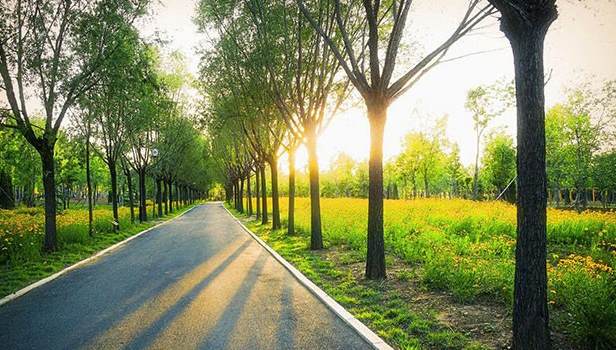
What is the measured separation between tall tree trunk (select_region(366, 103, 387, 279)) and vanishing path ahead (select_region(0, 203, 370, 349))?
1.87 m

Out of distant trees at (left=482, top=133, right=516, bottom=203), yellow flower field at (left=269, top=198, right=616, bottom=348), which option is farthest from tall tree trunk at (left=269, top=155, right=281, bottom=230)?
distant trees at (left=482, top=133, right=516, bottom=203)

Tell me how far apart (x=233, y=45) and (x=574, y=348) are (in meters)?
16.8

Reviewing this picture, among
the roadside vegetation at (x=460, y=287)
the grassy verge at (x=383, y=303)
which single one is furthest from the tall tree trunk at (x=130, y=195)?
the grassy verge at (x=383, y=303)

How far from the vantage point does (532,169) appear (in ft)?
14.5

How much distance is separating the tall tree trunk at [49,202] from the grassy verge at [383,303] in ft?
27.2

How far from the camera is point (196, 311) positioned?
260 inches

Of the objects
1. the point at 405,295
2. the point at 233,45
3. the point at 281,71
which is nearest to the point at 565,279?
the point at 405,295

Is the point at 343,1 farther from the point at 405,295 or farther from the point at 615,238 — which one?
the point at 615,238

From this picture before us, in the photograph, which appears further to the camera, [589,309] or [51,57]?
[51,57]

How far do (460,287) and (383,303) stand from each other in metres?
1.44

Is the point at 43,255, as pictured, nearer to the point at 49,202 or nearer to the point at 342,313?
the point at 49,202

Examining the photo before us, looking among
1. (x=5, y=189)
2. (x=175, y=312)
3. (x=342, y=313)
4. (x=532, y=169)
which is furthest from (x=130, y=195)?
(x=532, y=169)

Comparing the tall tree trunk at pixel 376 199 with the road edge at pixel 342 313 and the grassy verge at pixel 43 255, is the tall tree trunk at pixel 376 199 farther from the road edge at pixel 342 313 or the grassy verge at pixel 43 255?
the grassy verge at pixel 43 255

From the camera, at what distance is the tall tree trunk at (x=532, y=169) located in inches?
172
